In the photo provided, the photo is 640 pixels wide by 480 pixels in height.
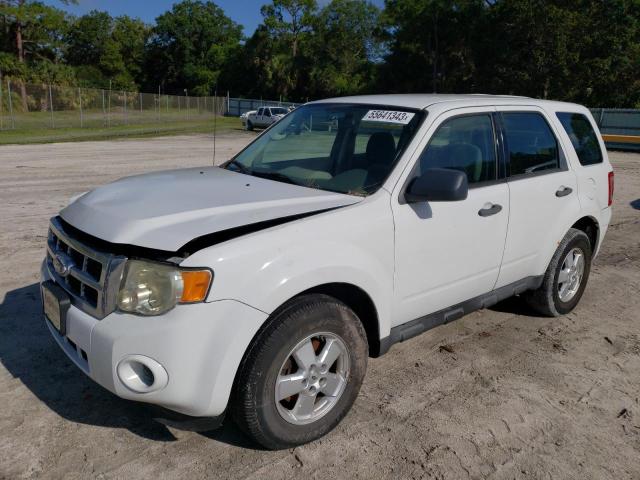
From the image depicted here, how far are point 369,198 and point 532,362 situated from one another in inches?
75.6

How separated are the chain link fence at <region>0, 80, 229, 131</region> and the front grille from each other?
2821cm

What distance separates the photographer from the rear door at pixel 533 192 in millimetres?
4246

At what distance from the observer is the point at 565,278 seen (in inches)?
198

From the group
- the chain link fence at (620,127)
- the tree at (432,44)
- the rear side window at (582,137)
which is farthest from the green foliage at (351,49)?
the rear side window at (582,137)

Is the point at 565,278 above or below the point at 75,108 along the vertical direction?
above

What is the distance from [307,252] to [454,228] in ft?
4.02

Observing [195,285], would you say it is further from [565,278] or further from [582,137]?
[582,137]

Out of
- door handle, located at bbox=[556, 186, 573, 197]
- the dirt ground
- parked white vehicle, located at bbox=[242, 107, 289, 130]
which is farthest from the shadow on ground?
parked white vehicle, located at bbox=[242, 107, 289, 130]

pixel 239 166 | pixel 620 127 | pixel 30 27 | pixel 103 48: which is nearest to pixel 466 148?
pixel 239 166

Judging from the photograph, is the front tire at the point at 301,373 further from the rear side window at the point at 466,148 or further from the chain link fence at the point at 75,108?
the chain link fence at the point at 75,108

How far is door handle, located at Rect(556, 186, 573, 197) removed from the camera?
4605mm

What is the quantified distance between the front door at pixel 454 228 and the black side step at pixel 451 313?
4 centimetres

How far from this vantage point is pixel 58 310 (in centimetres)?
299

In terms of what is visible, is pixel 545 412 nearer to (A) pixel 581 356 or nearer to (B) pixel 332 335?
(A) pixel 581 356
